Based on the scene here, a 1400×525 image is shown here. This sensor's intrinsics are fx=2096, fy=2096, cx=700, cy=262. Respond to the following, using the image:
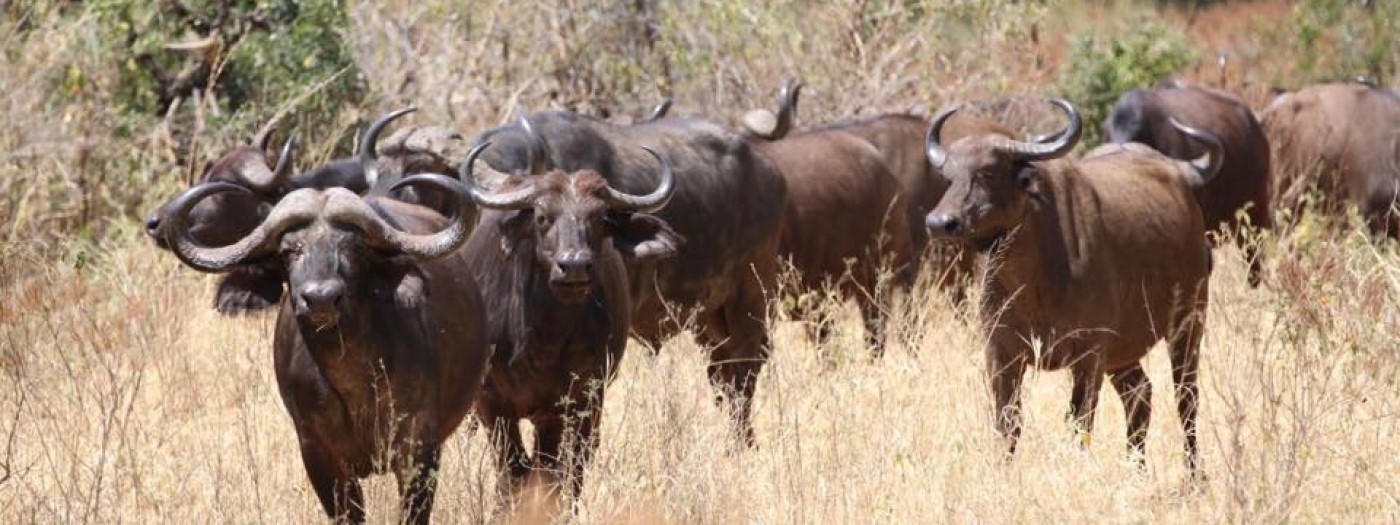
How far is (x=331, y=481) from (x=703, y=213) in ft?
11.5

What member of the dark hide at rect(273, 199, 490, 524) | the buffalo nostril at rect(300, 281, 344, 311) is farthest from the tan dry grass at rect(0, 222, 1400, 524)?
the buffalo nostril at rect(300, 281, 344, 311)

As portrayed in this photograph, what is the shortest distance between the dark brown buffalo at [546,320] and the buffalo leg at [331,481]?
0.77 metres

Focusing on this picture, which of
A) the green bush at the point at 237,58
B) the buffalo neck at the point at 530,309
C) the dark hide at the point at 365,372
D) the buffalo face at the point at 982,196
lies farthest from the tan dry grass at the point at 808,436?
the green bush at the point at 237,58

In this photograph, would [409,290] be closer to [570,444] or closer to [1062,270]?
[570,444]

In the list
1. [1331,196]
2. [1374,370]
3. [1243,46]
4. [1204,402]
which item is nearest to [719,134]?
[1204,402]

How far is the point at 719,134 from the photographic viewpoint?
32.7 ft

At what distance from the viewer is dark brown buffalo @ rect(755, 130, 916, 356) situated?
1070 cm

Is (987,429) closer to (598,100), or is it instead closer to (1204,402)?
(1204,402)

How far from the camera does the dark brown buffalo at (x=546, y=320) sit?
→ 23.2ft

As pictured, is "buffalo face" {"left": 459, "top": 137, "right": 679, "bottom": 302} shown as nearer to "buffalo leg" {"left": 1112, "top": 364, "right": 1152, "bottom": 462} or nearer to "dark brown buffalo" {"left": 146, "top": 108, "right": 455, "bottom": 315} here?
"dark brown buffalo" {"left": 146, "top": 108, "right": 455, "bottom": 315}

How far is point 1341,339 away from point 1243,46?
1447cm

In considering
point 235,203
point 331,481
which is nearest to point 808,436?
point 331,481

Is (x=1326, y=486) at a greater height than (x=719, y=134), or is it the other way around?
(x=719, y=134)

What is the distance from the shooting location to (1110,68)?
15.7m
